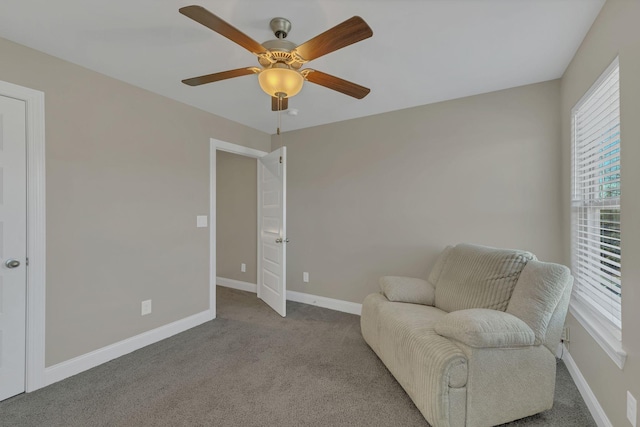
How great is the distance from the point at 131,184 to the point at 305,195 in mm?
1937

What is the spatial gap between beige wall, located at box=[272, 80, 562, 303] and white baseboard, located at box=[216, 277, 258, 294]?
0.64 meters

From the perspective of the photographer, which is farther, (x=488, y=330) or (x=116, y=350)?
(x=116, y=350)

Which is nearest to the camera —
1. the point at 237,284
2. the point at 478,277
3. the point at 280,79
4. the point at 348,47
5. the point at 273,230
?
the point at 280,79

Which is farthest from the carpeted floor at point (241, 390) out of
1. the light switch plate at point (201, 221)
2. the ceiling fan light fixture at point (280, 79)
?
the ceiling fan light fixture at point (280, 79)

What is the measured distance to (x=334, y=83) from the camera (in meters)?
1.72

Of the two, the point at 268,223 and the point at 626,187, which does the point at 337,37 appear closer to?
the point at 626,187

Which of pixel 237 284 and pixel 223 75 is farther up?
pixel 223 75

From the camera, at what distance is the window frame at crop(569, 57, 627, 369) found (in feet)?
4.74

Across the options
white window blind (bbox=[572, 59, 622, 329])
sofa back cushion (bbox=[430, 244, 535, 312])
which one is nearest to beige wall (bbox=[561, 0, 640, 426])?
white window blind (bbox=[572, 59, 622, 329])

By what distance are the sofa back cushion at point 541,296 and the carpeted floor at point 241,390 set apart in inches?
23.2

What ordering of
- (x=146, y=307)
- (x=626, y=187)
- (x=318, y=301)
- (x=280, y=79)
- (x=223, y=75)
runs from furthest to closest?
1. (x=318, y=301)
2. (x=146, y=307)
3. (x=223, y=75)
4. (x=280, y=79)
5. (x=626, y=187)

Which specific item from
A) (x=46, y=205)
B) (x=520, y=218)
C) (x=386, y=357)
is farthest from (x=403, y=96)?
(x=46, y=205)

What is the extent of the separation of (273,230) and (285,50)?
2315 millimetres

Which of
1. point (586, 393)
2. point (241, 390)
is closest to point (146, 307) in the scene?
point (241, 390)
